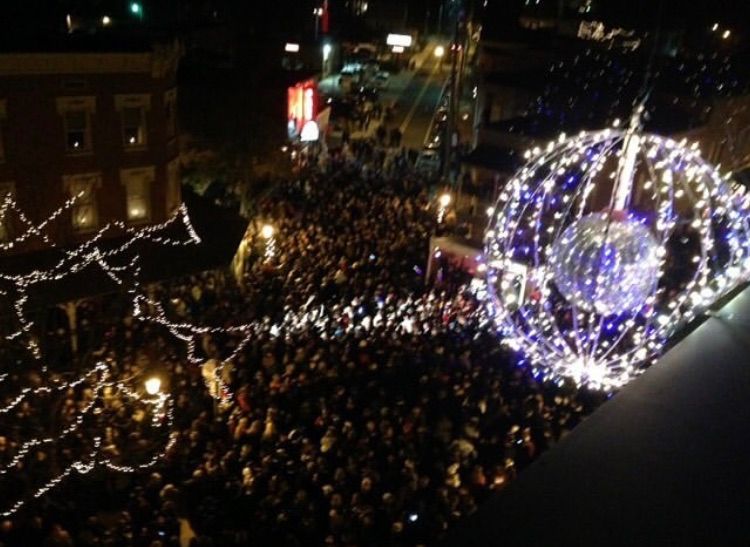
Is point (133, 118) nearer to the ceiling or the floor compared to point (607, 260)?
nearer to the floor

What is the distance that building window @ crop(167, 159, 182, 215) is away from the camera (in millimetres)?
19234

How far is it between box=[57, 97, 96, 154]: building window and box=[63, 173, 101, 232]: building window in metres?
0.70

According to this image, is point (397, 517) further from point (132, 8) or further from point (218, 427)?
point (132, 8)

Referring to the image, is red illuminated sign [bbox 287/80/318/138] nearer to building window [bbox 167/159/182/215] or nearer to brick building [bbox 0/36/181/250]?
building window [bbox 167/159/182/215]

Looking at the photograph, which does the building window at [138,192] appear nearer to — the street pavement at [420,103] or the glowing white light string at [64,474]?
the glowing white light string at [64,474]

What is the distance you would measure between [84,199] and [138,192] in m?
1.52

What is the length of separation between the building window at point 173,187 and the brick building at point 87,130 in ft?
0.68

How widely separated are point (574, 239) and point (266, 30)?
95.3 ft

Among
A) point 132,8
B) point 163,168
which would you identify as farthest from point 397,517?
point 132,8

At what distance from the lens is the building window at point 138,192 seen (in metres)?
18.1

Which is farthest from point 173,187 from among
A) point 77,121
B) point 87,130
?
point 77,121

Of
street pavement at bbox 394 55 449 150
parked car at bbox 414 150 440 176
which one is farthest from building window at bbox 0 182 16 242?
street pavement at bbox 394 55 449 150

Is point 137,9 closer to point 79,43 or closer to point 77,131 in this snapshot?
point 79,43

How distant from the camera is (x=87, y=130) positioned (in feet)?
55.7
